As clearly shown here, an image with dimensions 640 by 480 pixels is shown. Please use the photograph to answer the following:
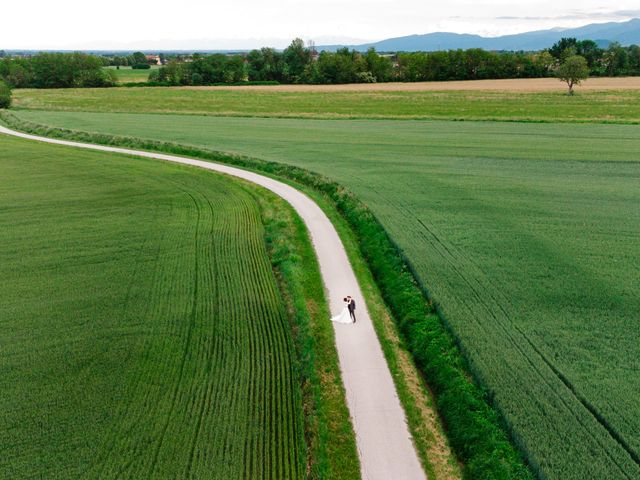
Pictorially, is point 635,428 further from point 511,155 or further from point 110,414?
point 511,155

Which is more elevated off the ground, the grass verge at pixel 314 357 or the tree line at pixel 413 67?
the tree line at pixel 413 67

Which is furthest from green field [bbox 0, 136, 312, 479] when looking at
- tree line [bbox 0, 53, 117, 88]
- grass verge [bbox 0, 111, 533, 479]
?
tree line [bbox 0, 53, 117, 88]

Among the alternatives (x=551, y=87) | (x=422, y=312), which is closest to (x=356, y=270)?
(x=422, y=312)

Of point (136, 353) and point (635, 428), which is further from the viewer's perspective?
point (136, 353)

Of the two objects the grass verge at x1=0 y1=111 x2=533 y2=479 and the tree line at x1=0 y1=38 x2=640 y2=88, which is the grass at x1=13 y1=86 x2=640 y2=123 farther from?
the grass verge at x1=0 y1=111 x2=533 y2=479

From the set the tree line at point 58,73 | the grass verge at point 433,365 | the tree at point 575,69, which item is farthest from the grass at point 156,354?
the tree line at point 58,73

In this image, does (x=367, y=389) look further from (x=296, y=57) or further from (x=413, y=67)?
(x=296, y=57)

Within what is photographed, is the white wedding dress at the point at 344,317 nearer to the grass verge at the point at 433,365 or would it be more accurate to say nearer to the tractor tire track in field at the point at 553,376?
the grass verge at the point at 433,365
